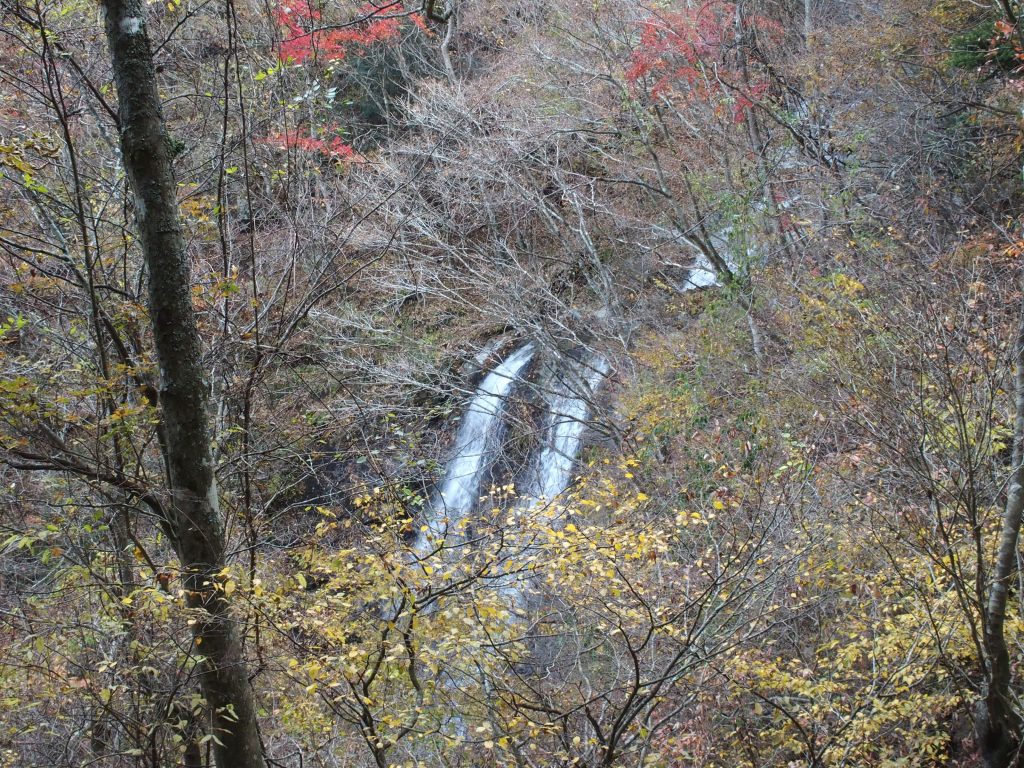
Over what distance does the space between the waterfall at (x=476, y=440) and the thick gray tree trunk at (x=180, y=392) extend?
28.0 ft

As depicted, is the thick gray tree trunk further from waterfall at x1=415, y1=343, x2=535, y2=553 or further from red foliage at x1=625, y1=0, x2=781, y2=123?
red foliage at x1=625, y1=0, x2=781, y2=123

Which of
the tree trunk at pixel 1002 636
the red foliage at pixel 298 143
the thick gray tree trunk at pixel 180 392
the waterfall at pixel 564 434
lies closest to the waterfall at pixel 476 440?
the waterfall at pixel 564 434

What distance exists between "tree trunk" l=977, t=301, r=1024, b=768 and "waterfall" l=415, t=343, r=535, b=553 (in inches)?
329

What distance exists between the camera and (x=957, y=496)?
4371mm

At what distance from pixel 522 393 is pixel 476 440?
1.22 metres

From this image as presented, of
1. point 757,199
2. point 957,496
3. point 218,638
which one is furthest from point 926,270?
point 218,638

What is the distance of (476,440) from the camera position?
13148 mm

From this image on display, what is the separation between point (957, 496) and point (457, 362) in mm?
10890

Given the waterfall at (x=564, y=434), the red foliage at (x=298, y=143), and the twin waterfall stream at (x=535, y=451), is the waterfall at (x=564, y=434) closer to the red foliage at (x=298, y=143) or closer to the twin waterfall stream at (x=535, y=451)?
the twin waterfall stream at (x=535, y=451)

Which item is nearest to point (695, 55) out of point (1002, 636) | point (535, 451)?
point (535, 451)

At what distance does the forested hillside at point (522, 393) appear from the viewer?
383 centimetres

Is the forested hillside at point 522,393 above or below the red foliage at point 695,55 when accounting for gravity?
below

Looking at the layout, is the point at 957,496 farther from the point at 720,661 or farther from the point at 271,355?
the point at 271,355

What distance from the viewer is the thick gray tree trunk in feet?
10.2
